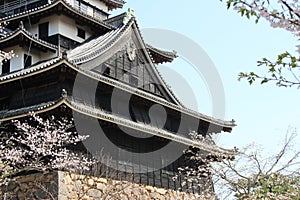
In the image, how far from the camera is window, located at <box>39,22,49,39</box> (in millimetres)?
23141

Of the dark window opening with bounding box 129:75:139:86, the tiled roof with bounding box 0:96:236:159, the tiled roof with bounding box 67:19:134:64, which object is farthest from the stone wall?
the dark window opening with bounding box 129:75:139:86

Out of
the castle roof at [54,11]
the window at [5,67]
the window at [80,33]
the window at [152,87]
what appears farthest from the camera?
the window at [80,33]

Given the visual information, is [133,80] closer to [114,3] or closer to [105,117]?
[105,117]

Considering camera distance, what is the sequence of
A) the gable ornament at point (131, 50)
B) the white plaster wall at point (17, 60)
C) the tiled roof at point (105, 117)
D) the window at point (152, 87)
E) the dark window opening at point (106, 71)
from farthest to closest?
the window at point (152, 87), the gable ornament at point (131, 50), the white plaster wall at point (17, 60), the dark window opening at point (106, 71), the tiled roof at point (105, 117)

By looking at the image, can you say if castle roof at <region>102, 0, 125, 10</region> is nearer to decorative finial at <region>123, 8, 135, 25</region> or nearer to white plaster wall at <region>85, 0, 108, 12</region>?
white plaster wall at <region>85, 0, 108, 12</region>

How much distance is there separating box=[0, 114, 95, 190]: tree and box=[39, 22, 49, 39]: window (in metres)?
7.31

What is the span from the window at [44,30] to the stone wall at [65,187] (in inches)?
350

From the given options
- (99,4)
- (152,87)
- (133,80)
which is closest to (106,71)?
(133,80)

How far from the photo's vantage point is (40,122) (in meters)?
15.8

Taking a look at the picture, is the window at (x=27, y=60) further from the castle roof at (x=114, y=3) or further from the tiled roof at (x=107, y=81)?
the castle roof at (x=114, y=3)

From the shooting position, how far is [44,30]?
23.3m

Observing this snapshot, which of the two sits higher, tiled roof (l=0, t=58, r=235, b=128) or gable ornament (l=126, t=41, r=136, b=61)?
gable ornament (l=126, t=41, r=136, b=61)

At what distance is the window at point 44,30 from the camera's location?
75.9ft

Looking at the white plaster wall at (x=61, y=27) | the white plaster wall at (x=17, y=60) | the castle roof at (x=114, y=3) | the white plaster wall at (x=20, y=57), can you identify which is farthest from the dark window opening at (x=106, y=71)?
the castle roof at (x=114, y=3)
